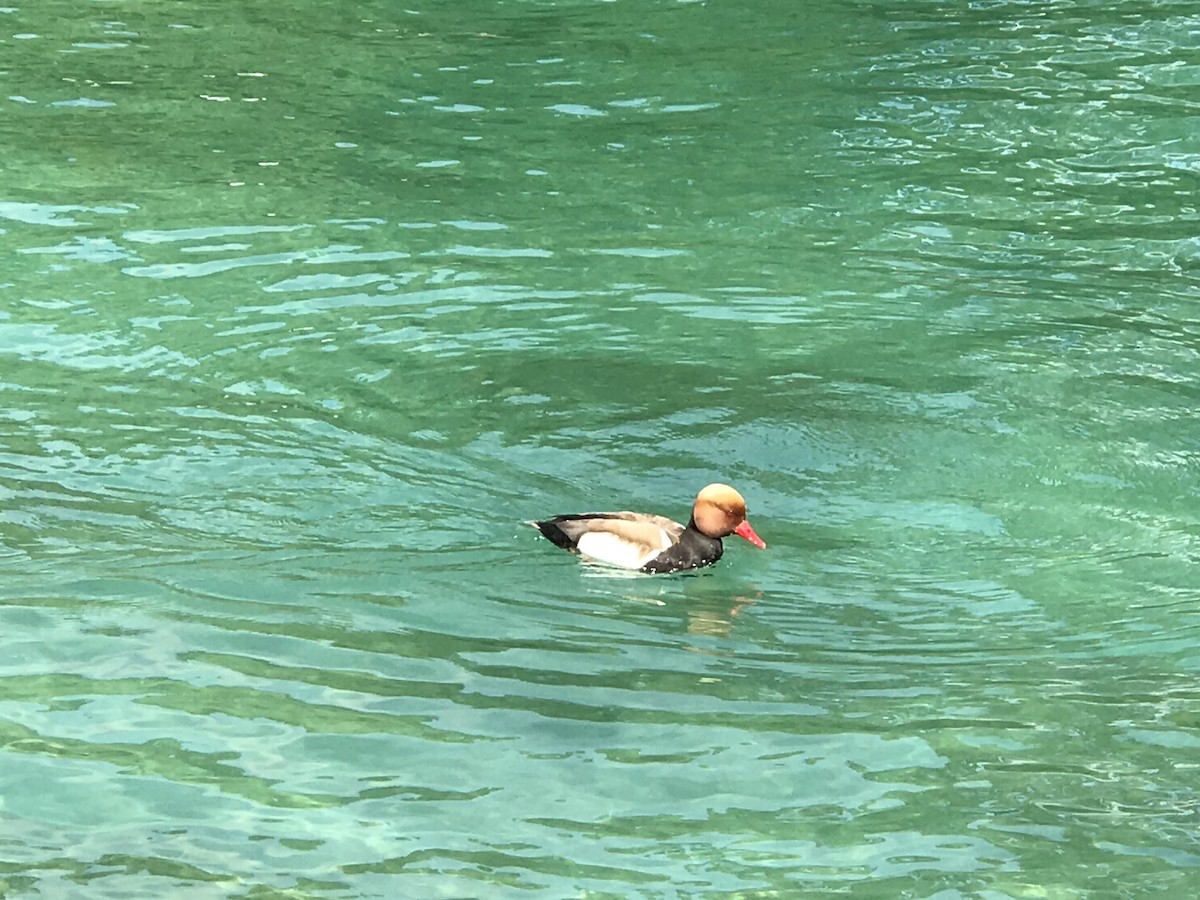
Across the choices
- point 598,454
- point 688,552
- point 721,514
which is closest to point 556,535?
point 688,552

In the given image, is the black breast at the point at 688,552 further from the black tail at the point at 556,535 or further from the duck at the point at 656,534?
the black tail at the point at 556,535

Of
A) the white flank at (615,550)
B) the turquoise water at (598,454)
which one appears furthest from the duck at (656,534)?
the turquoise water at (598,454)

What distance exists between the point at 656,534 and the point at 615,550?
302 millimetres

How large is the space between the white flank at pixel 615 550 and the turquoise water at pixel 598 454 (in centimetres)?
16

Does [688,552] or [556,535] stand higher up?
[556,535]

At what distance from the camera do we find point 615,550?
10.4 metres

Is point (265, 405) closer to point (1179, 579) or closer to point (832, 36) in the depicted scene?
point (1179, 579)

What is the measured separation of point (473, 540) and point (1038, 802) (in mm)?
3850

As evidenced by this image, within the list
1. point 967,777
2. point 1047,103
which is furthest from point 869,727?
point 1047,103

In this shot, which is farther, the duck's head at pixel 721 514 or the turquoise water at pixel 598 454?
the duck's head at pixel 721 514

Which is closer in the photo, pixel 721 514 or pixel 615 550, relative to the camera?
pixel 615 550

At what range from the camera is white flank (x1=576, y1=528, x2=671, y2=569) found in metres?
10.4

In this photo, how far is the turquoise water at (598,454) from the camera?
8062 millimetres

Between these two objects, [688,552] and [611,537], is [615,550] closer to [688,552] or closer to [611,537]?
[611,537]
